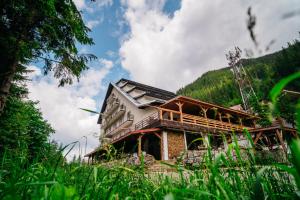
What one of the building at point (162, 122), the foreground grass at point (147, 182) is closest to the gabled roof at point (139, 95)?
the building at point (162, 122)

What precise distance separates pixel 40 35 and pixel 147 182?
8316mm

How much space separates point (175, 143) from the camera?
1617cm

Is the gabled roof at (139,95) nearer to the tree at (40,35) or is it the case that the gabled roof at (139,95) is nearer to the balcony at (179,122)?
the balcony at (179,122)

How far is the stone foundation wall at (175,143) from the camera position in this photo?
51.9ft

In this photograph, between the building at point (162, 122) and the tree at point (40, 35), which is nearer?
the tree at point (40, 35)

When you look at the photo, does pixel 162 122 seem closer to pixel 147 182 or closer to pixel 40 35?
pixel 40 35

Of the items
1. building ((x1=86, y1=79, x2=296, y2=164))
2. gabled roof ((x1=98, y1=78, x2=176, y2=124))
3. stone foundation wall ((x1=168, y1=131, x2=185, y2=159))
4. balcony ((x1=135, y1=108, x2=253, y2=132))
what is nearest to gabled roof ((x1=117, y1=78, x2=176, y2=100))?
gabled roof ((x1=98, y1=78, x2=176, y2=124))

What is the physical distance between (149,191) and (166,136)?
13.8m

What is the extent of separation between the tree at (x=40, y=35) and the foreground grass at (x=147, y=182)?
6.13 meters

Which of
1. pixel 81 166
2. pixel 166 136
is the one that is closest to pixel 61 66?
pixel 81 166

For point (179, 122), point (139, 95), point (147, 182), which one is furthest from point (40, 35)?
point (139, 95)

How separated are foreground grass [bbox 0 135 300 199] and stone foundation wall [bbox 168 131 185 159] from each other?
1344cm

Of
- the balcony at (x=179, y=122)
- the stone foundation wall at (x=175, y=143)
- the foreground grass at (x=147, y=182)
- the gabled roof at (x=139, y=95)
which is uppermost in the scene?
the gabled roof at (x=139, y=95)

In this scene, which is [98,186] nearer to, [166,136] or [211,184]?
[211,184]
